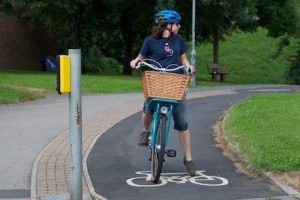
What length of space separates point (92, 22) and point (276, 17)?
435 inches

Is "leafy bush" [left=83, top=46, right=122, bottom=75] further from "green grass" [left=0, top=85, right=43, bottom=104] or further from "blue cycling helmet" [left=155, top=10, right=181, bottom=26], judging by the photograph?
"blue cycling helmet" [left=155, top=10, right=181, bottom=26]

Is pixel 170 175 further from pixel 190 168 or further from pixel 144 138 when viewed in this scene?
pixel 144 138

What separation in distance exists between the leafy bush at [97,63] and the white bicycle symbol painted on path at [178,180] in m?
29.8

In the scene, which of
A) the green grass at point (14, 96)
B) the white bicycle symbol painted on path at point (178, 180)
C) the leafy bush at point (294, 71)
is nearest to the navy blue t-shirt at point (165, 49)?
the white bicycle symbol painted on path at point (178, 180)

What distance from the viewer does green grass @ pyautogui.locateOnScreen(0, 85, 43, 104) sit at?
52.2 feet

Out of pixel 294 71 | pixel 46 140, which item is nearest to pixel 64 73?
pixel 46 140

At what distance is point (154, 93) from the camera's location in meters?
7.10

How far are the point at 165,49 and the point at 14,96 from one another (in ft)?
31.9

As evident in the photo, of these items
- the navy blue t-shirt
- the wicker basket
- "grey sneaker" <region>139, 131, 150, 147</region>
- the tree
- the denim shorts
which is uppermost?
the tree

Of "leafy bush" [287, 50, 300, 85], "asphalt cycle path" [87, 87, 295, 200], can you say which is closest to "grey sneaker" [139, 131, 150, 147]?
"asphalt cycle path" [87, 87, 295, 200]

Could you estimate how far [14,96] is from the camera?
54.0ft

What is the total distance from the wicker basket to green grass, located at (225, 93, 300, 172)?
4.74 ft

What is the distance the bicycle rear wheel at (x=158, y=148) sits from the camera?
7.14 m

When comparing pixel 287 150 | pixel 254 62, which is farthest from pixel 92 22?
pixel 287 150
